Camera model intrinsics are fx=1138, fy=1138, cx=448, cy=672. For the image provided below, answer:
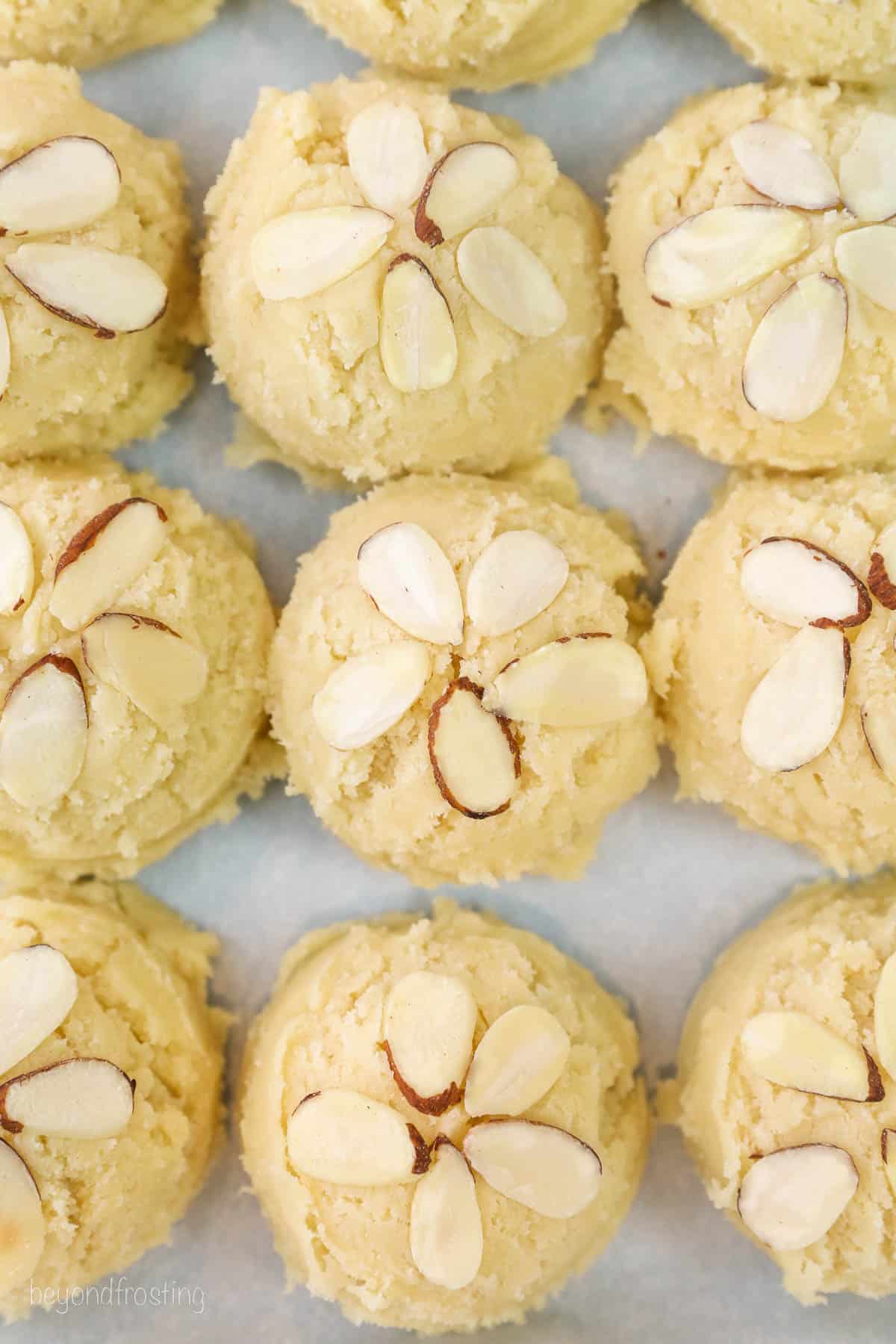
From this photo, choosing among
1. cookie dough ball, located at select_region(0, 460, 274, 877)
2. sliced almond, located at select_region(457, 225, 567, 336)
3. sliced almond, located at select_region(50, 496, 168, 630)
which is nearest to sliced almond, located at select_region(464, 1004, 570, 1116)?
cookie dough ball, located at select_region(0, 460, 274, 877)

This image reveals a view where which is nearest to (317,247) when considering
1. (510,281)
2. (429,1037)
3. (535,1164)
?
(510,281)

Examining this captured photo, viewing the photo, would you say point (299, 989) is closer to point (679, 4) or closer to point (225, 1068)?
point (225, 1068)

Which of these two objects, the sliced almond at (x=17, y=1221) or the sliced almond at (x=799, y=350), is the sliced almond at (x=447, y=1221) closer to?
the sliced almond at (x=17, y=1221)

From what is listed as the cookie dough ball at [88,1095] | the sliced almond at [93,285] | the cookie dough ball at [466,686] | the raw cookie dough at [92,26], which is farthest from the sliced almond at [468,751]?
the raw cookie dough at [92,26]

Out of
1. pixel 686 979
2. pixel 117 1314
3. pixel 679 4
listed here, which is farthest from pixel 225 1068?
pixel 679 4

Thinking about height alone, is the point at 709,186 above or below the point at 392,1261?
above
